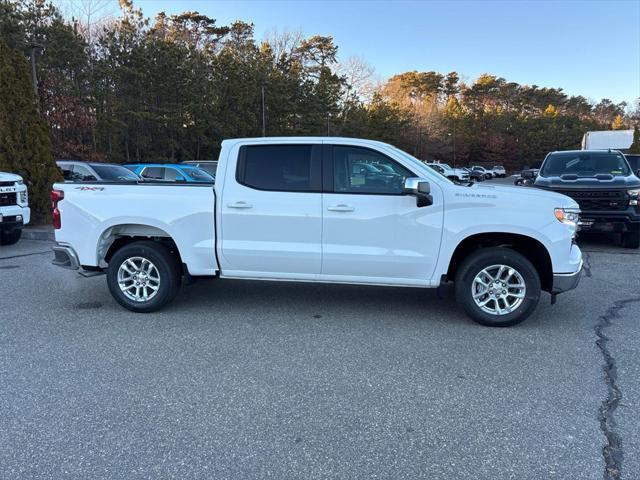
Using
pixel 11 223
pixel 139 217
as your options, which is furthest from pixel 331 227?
pixel 11 223

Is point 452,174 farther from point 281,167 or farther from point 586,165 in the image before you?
point 281,167

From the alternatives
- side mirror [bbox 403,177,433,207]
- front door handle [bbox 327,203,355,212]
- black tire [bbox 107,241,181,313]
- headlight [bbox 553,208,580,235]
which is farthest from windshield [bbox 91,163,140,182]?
headlight [bbox 553,208,580,235]

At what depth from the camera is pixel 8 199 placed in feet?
30.9

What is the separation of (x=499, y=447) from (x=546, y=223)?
263 cm

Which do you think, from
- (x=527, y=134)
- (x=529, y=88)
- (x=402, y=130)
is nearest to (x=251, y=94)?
(x=402, y=130)

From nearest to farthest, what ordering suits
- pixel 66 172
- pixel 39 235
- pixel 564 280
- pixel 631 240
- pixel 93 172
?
pixel 564 280
pixel 631 240
pixel 39 235
pixel 93 172
pixel 66 172

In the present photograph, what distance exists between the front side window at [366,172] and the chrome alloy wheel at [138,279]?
7.47 feet

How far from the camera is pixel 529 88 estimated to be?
95250 mm

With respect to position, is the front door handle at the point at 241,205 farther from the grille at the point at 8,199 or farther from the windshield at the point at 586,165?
the windshield at the point at 586,165

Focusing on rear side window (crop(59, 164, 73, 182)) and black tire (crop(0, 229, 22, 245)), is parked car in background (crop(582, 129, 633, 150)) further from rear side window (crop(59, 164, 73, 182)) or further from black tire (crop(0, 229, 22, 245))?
black tire (crop(0, 229, 22, 245))

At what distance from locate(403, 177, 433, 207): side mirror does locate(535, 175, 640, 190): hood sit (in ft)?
19.0

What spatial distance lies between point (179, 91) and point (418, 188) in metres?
32.9

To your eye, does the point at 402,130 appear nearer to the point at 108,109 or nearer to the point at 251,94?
the point at 251,94

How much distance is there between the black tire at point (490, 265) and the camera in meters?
4.96
